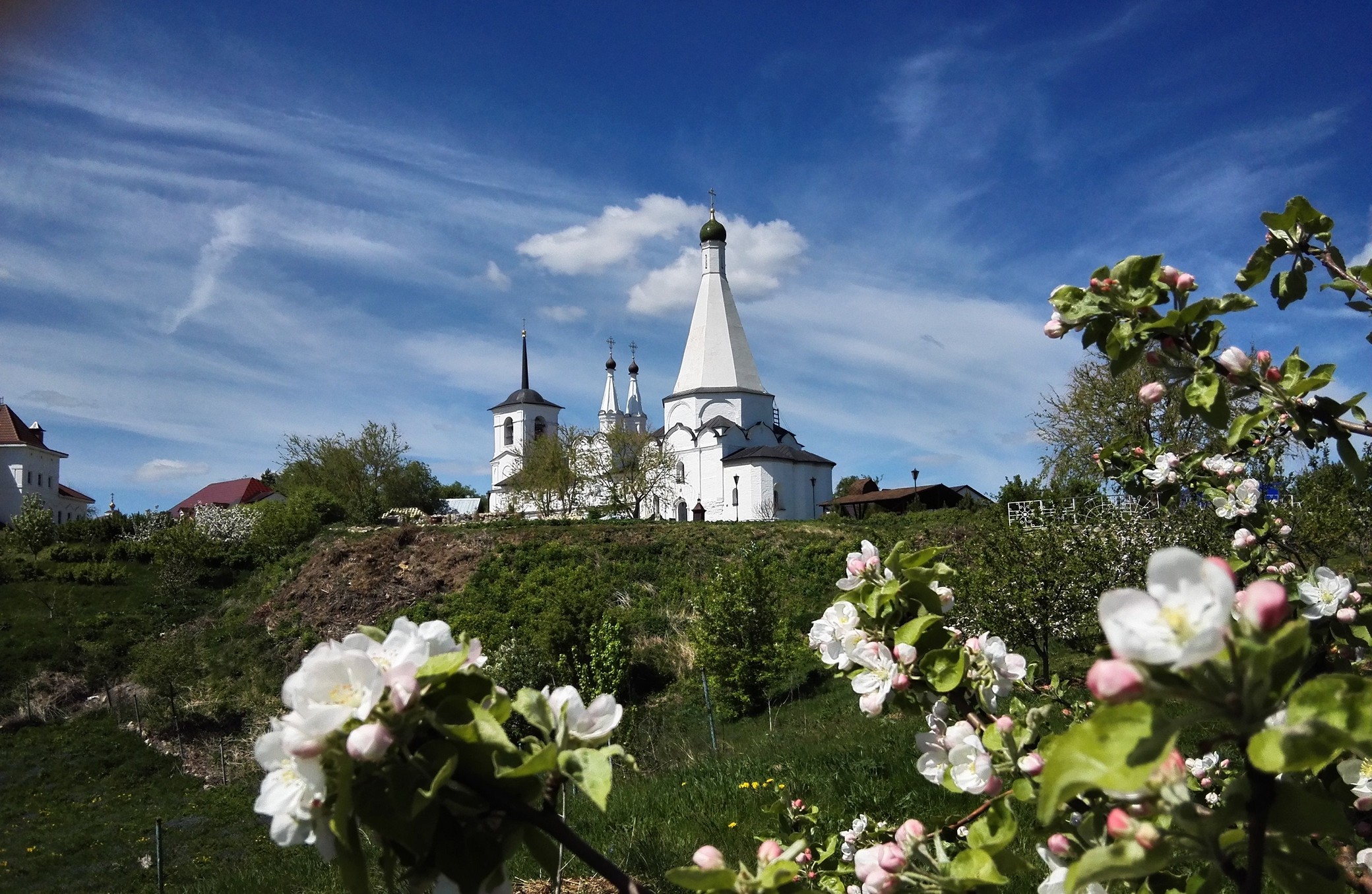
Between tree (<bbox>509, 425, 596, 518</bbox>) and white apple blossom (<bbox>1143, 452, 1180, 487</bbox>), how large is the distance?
124 ft

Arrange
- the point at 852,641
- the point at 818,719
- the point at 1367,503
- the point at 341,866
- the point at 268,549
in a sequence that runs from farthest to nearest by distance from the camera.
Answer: the point at 268,549
the point at 818,719
the point at 1367,503
the point at 852,641
the point at 341,866

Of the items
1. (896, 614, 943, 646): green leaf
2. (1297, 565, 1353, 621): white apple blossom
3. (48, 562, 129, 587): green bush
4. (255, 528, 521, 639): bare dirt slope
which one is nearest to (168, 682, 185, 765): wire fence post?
(255, 528, 521, 639): bare dirt slope

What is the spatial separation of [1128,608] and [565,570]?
676 inches

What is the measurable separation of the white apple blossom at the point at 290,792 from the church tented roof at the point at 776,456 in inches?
1584

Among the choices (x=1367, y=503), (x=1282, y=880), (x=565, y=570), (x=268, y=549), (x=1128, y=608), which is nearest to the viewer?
(x=1128, y=608)

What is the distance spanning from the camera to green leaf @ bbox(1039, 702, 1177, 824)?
2.43 feet

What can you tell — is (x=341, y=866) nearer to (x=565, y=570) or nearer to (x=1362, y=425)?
(x=1362, y=425)

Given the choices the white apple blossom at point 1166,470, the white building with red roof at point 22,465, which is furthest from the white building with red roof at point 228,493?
the white apple blossom at point 1166,470

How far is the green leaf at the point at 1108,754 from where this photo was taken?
741mm

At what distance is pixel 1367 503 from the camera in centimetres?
1004

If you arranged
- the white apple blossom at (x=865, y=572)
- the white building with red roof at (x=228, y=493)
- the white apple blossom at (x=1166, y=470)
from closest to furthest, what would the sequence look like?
the white apple blossom at (x=865, y=572) < the white apple blossom at (x=1166, y=470) < the white building with red roof at (x=228, y=493)

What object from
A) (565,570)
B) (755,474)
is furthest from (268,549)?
(755,474)

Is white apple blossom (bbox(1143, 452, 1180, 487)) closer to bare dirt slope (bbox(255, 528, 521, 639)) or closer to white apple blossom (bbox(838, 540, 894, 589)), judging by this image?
white apple blossom (bbox(838, 540, 894, 589))

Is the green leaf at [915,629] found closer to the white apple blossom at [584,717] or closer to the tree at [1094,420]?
the white apple blossom at [584,717]
